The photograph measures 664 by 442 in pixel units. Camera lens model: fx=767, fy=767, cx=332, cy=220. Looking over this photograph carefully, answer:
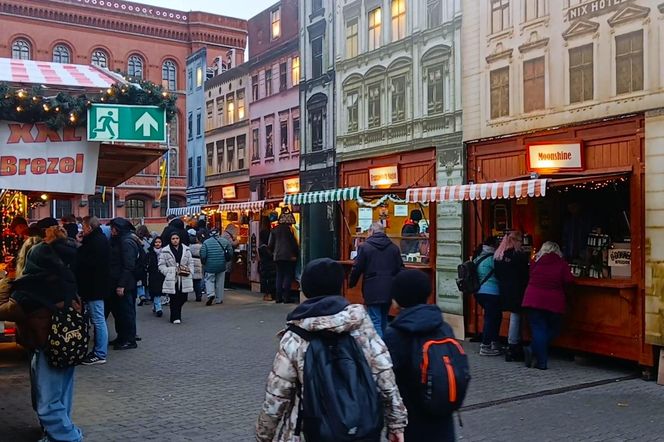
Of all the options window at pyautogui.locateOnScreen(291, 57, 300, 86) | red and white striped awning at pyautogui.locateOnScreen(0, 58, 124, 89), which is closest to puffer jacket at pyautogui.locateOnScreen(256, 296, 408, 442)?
red and white striped awning at pyautogui.locateOnScreen(0, 58, 124, 89)

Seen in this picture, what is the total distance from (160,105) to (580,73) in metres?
6.09

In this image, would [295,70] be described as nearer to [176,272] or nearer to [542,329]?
[176,272]

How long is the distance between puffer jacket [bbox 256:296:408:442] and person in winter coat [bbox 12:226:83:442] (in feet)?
10.1

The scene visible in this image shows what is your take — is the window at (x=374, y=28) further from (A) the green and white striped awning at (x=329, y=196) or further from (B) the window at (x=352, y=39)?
Result: (A) the green and white striped awning at (x=329, y=196)

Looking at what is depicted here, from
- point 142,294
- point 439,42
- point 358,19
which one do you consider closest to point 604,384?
point 439,42

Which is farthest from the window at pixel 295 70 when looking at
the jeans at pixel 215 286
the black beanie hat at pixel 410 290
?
the black beanie hat at pixel 410 290

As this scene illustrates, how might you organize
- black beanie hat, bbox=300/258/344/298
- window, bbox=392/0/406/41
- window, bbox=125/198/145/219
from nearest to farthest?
1. black beanie hat, bbox=300/258/344/298
2. window, bbox=392/0/406/41
3. window, bbox=125/198/145/219

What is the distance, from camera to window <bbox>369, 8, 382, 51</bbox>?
15.6 m

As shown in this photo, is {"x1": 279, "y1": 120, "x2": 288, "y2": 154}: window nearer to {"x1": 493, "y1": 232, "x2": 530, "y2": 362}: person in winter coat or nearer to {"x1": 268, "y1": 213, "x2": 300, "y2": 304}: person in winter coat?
{"x1": 268, "y1": 213, "x2": 300, "y2": 304}: person in winter coat

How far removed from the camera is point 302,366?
149 inches

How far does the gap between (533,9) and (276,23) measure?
1602cm

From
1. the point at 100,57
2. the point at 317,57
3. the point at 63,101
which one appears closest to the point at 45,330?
the point at 63,101

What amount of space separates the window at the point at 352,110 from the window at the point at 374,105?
23.8 inches

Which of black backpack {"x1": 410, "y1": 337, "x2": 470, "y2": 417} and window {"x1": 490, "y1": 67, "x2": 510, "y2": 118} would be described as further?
window {"x1": 490, "y1": 67, "x2": 510, "y2": 118}
